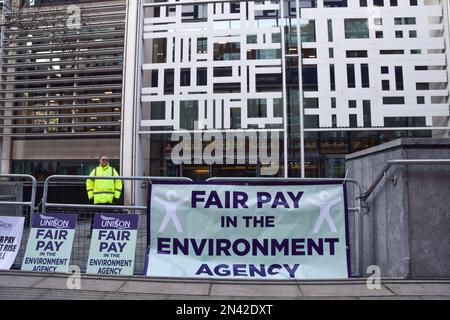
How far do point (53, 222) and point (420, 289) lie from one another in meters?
5.14

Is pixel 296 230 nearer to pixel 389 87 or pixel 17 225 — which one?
pixel 17 225

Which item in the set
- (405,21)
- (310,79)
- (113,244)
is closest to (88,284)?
(113,244)

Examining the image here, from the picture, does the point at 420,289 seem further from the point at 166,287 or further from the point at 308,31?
the point at 308,31

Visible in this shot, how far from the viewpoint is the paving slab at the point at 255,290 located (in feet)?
15.5

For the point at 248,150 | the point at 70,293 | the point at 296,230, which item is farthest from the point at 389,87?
the point at 70,293

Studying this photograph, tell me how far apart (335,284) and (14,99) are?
1506 cm

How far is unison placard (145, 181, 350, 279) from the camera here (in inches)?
216

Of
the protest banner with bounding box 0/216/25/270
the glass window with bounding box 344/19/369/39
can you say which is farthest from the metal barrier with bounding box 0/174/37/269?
the glass window with bounding box 344/19/369/39

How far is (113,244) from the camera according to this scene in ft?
19.1

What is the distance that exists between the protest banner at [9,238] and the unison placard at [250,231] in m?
2.26

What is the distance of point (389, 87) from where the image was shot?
14.0m

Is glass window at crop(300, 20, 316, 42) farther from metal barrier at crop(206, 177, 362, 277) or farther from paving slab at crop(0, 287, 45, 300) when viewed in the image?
paving slab at crop(0, 287, 45, 300)

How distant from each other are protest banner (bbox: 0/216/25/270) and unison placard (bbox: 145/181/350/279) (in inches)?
89.0
